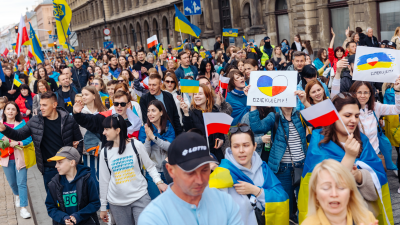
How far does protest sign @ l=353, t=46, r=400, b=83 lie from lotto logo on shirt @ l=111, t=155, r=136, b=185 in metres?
3.04

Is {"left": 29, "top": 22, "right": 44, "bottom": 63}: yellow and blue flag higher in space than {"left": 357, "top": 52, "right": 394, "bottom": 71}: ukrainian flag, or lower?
higher

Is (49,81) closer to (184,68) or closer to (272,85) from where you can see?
(184,68)

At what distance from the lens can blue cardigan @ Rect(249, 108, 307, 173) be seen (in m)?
4.46

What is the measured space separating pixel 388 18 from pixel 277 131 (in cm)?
1258

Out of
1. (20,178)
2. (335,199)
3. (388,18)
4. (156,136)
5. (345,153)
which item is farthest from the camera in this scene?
(388,18)

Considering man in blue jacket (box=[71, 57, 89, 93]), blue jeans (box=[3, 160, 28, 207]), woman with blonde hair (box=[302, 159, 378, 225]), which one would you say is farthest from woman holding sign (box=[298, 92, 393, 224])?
man in blue jacket (box=[71, 57, 89, 93])

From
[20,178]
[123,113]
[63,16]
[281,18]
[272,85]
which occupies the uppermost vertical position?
[281,18]

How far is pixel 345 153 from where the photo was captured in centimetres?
322

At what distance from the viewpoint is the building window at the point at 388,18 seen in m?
14.7

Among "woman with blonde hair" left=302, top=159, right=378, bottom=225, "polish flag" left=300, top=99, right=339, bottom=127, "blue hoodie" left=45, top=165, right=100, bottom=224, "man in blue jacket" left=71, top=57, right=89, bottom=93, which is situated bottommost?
"blue hoodie" left=45, top=165, right=100, bottom=224

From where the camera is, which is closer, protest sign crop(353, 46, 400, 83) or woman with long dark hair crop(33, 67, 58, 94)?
protest sign crop(353, 46, 400, 83)

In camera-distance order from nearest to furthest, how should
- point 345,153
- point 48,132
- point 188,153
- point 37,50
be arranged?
1. point 188,153
2. point 345,153
3. point 48,132
4. point 37,50

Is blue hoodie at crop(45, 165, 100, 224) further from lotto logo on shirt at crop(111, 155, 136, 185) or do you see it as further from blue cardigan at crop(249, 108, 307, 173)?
blue cardigan at crop(249, 108, 307, 173)

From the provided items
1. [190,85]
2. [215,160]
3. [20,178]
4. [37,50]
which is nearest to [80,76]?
[37,50]
